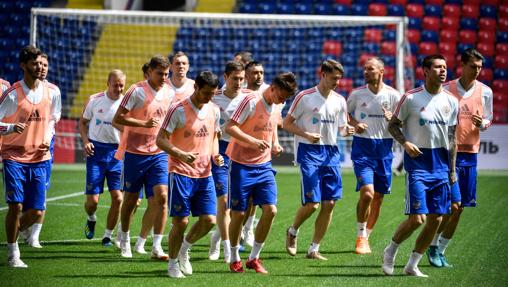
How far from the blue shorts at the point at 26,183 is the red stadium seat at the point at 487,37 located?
23339 millimetres

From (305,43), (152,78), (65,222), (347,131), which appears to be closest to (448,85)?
(347,131)

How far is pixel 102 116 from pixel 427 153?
5.03 m

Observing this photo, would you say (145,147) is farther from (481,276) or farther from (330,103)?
(481,276)

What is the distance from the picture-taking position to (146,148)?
1132 centimetres

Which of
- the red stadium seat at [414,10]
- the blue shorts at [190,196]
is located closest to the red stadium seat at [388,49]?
the red stadium seat at [414,10]

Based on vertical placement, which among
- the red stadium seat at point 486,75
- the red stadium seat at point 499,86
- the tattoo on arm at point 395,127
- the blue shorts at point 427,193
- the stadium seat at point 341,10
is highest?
the stadium seat at point 341,10

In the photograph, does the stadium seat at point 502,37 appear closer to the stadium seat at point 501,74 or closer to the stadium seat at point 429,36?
the stadium seat at point 501,74

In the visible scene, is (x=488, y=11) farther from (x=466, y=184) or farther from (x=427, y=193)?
(x=427, y=193)

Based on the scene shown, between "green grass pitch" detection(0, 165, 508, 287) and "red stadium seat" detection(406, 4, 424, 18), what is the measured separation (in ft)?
53.2

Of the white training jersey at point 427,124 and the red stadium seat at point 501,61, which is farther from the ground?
the white training jersey at point 427,124

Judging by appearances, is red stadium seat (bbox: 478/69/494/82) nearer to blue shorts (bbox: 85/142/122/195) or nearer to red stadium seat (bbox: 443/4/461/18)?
red stadium seat (bbox: 443/4/461/18)

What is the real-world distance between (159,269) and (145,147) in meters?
1.65

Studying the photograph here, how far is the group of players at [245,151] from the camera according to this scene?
9.82m

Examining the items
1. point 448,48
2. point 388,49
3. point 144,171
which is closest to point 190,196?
point 144,171
